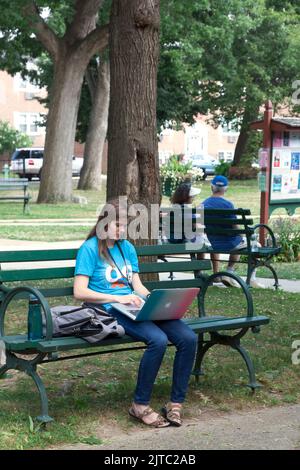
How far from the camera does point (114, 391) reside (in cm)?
619

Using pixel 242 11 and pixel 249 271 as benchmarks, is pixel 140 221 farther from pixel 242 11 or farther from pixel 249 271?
pixel 242 11

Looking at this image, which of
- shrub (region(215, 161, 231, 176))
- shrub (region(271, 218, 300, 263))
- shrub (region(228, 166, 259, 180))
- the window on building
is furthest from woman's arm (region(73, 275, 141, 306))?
the window on building

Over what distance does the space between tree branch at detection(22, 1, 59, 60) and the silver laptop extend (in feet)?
71.5

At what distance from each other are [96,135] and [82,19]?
10682 mm

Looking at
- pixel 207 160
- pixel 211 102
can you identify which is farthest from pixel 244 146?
pixel 207 160

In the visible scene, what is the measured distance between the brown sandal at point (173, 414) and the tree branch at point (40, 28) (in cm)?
2204

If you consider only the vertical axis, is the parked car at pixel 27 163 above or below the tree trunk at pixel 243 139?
below

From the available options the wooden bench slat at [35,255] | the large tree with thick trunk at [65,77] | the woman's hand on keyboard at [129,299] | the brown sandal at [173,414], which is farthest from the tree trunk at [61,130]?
the brown sandal at [173,414]

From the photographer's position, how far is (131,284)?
620 centimetres

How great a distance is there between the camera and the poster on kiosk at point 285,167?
14.8 metres

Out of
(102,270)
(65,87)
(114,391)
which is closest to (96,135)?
(65,87)

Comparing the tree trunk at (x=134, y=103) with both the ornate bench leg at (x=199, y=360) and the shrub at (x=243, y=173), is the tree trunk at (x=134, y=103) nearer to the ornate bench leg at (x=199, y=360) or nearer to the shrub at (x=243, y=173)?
the ornate bench leg at (x=199, y=360)

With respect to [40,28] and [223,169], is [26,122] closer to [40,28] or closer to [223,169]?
[223,169]
